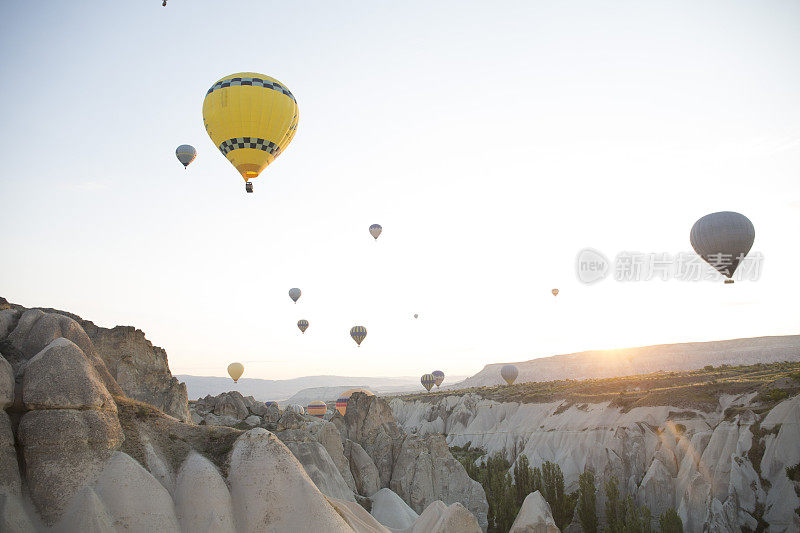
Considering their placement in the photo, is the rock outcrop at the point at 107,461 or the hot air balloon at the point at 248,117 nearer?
the rock outcrop at the point at 107,461

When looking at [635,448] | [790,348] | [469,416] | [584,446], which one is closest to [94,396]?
[635,448]

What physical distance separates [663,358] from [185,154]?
156 meters

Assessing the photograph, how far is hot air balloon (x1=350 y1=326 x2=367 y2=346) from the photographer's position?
266ft

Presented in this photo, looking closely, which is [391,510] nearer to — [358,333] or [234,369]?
[358,333]

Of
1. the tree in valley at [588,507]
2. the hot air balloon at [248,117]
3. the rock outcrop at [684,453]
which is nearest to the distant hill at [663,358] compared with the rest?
the rock outcrop at [684,453]

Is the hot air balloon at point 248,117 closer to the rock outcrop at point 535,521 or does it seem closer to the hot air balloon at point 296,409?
the rock outcrop at point 535,521

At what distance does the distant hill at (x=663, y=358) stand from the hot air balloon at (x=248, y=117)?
458 ft

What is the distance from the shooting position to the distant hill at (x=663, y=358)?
135500 mm

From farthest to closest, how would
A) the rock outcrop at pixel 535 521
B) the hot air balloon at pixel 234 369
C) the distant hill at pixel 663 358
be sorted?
the distant hill at pixel 663 358
the hot air balloon at pixel 234 369
the rock outcrop at pixel 535 521

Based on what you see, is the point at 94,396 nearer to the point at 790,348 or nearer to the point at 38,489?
the point at 38,489

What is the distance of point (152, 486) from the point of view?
1467 centimetres

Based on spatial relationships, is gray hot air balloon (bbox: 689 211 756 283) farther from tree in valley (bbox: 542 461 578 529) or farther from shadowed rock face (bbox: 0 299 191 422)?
shadowed rock face (bbox: 0 299 191 422)

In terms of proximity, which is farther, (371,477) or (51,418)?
(371,477)

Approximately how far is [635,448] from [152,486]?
35.6 meters
